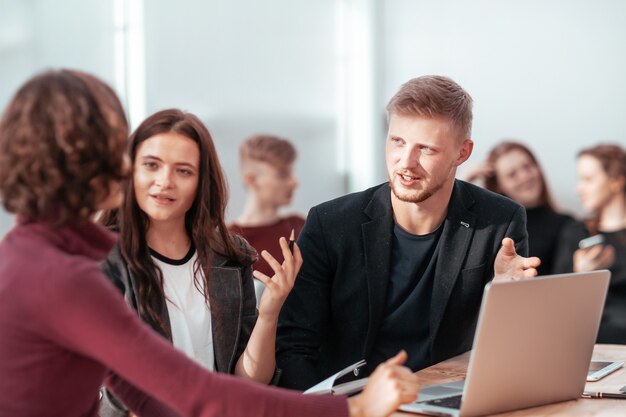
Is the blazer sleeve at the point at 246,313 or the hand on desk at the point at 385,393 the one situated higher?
the hand on desk at the point at 385,393

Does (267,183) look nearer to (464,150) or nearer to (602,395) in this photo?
(464,150)

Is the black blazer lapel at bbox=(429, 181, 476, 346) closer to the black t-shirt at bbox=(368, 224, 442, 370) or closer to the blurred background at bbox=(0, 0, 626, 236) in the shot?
the black t-shirt at bbox=(368, 224, 442, 370)

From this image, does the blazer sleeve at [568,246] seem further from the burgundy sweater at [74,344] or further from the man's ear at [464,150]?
the burgundy sweater at [74,344]

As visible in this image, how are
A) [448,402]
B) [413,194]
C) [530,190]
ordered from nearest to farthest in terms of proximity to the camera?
[448,402] < [413,194] < [530,190]

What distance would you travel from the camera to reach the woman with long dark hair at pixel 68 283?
1.32 meters

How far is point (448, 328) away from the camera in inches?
98.6

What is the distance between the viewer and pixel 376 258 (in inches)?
98.6

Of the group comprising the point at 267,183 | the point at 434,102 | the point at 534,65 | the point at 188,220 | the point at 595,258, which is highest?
the point at 434,102

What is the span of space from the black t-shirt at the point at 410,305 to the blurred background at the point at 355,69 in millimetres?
2162

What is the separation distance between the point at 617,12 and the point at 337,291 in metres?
4.03

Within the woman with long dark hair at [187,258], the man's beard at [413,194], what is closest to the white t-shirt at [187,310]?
the woman with long dark hair at [187,258]

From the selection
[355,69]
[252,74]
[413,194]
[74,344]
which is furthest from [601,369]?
[355,69]

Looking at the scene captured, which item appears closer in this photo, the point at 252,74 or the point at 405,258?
the point at 405,258

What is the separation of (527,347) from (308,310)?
0.81 m
